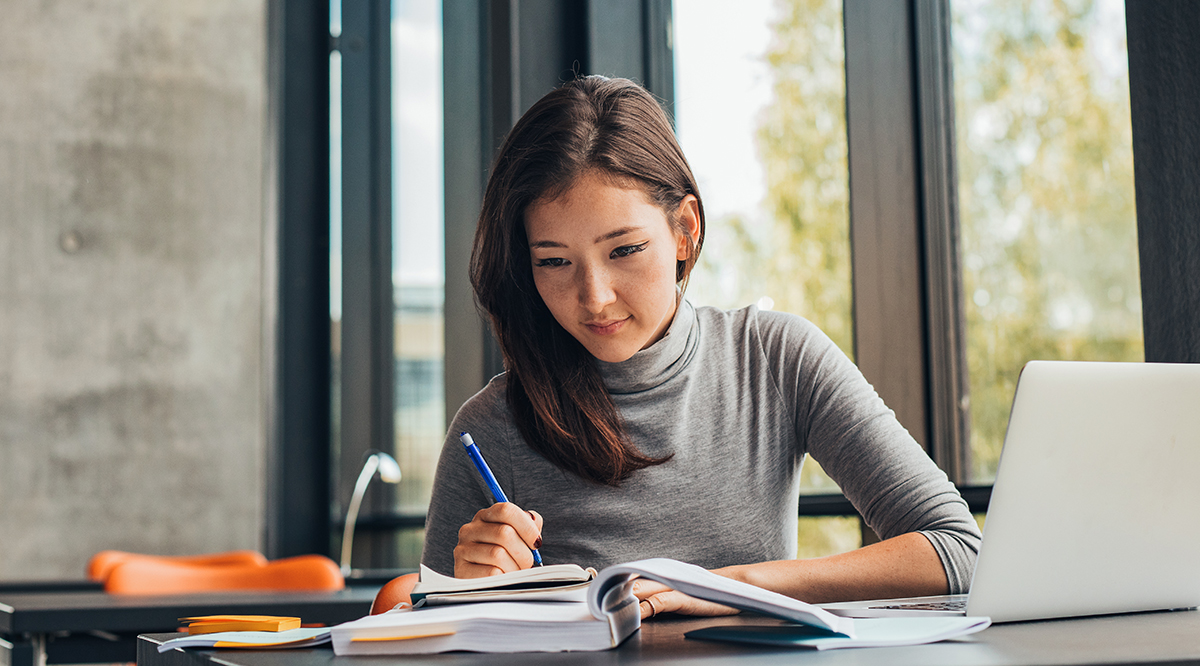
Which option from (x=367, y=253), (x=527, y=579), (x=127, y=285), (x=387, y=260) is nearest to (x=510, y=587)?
(x=527, y=579)

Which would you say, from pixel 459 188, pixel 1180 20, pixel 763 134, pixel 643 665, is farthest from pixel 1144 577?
pixel 459 188

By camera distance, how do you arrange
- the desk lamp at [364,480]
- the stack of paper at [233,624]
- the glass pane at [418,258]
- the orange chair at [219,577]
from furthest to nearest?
the glass pane at [418,258] < the desk lamp at [364,480] < the orange chair at [219,577] < the stack of paper at [233,624]

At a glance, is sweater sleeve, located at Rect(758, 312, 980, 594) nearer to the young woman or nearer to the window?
the young woman

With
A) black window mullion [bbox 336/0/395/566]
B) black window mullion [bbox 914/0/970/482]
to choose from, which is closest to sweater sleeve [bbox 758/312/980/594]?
black window mullion [bbox 914/0/970/482]

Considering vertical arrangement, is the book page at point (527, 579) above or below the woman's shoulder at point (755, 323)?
below

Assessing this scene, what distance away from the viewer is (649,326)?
149 centimetres

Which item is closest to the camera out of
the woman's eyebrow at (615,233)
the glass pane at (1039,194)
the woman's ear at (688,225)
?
the woman's eyebrow at (615,233)

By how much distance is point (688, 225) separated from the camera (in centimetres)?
156

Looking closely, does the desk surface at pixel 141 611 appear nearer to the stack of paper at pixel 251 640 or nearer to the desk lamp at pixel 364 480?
the stack of paper at pixel 251 640

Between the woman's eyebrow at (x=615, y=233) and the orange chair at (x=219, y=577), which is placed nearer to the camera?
the woman's eyebrow at (x=615, y=233)

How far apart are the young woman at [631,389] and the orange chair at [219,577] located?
1.62m

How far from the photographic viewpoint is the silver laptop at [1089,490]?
784 mm

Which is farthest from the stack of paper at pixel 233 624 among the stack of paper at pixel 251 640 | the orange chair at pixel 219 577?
the orange chair at pixel 219 577

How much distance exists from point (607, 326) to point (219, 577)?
218cm
